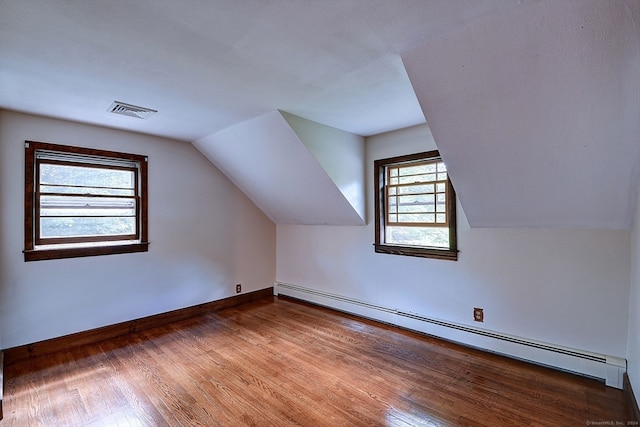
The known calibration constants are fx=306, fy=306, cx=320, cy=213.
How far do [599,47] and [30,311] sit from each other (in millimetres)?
4480

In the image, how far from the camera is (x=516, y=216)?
8.42ft

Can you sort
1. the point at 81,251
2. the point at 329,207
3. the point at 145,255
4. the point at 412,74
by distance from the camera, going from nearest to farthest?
the point at 412,74
the point at 81,251
the point at 145,255
the point at 329,207

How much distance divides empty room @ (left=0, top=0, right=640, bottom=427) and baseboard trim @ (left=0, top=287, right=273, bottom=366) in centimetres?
2

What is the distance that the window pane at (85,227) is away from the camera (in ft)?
9.62

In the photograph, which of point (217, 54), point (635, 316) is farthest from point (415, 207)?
point (217, 54)

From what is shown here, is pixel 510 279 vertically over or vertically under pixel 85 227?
under

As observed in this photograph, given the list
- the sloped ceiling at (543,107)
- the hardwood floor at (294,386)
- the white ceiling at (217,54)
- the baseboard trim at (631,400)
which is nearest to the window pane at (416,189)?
the sloped ceiling at (543,107)

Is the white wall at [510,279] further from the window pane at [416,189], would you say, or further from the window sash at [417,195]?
the window pane at [416,189]

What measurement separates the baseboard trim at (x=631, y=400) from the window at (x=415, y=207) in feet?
4.61

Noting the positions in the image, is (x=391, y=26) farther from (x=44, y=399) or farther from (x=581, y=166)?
(x=44, y=399)

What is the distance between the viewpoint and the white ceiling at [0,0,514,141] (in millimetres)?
1423

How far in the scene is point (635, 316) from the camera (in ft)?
6.38

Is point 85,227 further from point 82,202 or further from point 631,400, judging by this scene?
point 631,400

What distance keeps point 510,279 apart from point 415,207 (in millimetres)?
1123
